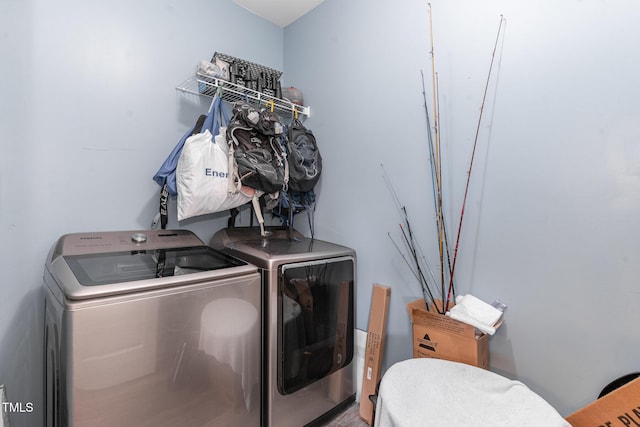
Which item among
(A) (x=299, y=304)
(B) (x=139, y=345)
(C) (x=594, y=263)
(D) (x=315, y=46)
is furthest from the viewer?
(D) (x=315, y=46)

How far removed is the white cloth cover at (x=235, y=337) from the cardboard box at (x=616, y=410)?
48.0 inches

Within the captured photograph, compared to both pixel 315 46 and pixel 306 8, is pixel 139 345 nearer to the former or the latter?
pixel 315 46

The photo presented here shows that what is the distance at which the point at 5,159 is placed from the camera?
51.4 inches

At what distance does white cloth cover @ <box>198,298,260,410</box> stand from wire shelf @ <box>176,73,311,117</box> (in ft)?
4.20

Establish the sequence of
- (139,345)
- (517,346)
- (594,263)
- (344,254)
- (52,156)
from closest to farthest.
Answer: (139,345) → (594,263) → (517,346) → (52,156) → (344,254)

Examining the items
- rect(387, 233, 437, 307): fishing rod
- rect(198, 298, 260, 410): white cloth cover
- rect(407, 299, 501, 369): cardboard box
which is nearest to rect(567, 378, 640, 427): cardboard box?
rect(407, 299, 501, 369): cardboard box

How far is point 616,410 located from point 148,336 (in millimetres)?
1528

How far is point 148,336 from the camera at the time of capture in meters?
1.00

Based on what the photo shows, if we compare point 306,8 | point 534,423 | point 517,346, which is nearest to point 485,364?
point 517,346

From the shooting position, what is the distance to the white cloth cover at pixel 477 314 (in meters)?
1.23

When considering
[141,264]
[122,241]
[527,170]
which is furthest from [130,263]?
[527,170]

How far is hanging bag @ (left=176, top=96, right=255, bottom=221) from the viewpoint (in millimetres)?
1499

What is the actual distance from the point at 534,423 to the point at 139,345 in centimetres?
128

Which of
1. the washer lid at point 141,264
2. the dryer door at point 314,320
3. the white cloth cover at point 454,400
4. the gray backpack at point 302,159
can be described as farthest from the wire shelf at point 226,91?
the white cloth cover at point 454,400
